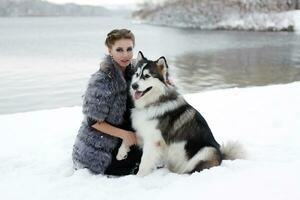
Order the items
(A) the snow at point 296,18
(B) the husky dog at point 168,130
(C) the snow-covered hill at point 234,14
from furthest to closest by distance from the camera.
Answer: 1. (C) the snow-covered hill at point 234,14
2. (A) the snow at point 296,18
3. (B) the husky dog at point 168,130

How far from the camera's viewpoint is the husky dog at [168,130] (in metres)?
3.94

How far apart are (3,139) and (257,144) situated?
11.4ft

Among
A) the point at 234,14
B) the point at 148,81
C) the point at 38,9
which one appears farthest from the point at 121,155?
the point at 38,9

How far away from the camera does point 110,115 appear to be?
413cm

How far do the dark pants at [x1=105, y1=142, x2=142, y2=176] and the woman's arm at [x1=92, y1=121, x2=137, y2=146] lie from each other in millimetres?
190

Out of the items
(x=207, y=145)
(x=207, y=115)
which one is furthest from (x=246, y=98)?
(x=207, y=145)

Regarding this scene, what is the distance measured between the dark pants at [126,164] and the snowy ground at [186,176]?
0.18 metres

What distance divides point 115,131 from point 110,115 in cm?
17

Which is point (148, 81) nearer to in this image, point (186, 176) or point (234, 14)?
point (186, 176)

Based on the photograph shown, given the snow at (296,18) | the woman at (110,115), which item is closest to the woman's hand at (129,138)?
the woman at (110,115)

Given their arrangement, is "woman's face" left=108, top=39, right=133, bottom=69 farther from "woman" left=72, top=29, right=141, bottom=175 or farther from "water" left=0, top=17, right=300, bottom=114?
"water" left=0, top=17, right=300, bottom=114

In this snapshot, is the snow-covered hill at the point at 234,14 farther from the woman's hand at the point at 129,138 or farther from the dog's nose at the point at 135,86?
the dog's nose at the point at 135,86

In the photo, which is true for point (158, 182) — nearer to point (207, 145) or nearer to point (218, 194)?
point (207, 145)

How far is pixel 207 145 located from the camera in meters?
4.00
